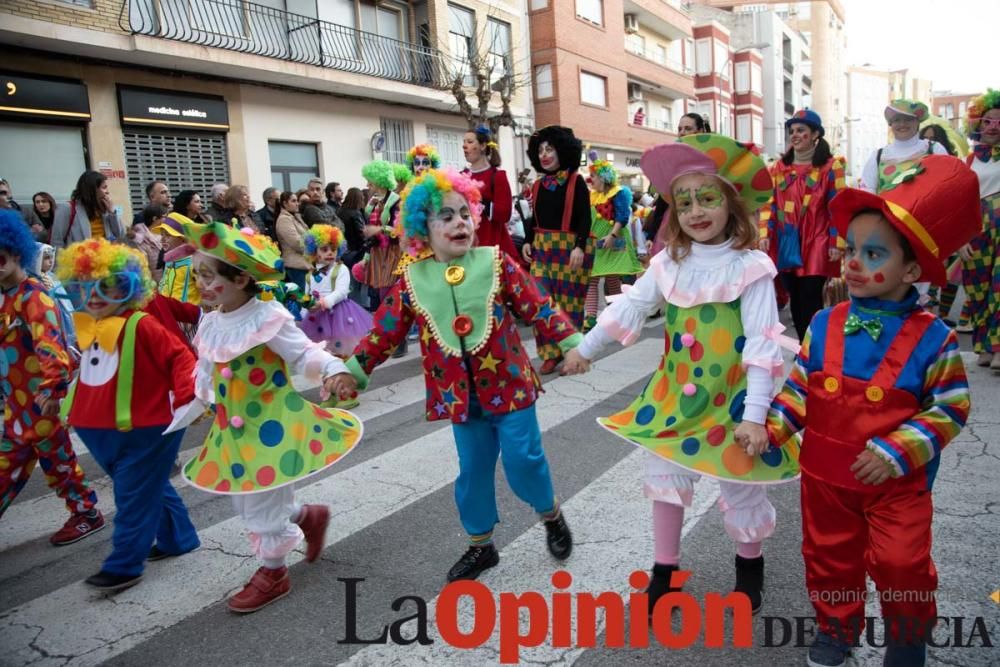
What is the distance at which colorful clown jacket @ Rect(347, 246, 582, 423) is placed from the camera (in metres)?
3.02

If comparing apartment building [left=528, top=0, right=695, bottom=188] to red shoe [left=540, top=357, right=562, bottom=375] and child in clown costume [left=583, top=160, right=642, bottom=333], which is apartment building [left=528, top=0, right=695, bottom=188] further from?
red shoe [left=540, top=357, right=562, bottom=375]

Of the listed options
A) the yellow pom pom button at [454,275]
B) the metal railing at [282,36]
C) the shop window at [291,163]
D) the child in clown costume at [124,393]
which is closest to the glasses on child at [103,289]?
the child in clown costume at [124,393]

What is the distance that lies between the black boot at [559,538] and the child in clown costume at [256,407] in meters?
0.97

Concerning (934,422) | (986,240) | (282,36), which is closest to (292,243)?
(986,240)

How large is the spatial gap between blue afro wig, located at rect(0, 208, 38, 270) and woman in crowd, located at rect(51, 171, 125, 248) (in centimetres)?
361

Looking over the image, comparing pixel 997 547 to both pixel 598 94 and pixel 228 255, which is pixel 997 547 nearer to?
pixel 228 255

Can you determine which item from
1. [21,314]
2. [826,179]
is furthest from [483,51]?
[21,314]

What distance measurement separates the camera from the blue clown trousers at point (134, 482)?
3.21 metres

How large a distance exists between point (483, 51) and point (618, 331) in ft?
68.5

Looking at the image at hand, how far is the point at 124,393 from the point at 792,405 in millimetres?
2815

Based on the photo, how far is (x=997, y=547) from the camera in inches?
120

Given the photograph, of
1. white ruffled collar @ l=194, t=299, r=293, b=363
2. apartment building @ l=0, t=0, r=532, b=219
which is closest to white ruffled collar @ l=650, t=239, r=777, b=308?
white ruffled collar @ l=194, t=299, r=293, b=363

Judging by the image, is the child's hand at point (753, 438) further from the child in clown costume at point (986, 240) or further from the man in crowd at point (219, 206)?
the man in crowd at point (219, 206)

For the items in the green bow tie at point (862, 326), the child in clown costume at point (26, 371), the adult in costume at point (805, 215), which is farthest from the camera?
the adult in costume at point (805, 215)
